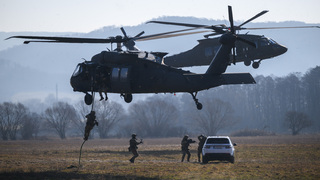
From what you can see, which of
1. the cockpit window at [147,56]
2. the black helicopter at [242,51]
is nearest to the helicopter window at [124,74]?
the cockpit window at [147,56]

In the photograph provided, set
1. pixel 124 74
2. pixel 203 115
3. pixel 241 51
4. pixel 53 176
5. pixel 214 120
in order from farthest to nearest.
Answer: pixel 203 115 → pixel 214 120 → pixel 241 51 → pixel 124 74 → pixel 53 176

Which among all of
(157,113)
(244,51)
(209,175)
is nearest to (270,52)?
(244,51)

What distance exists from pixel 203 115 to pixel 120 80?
99.7 meters

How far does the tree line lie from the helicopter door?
69.4 metres

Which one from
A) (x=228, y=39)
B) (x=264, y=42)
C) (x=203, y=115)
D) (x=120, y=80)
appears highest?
(x=264, y=42)

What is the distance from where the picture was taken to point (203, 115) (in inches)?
4948

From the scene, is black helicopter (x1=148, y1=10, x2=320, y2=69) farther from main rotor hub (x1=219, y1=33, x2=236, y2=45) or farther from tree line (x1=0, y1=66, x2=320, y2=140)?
tree line (x1=0, y1=66, x2=320, y2=140)

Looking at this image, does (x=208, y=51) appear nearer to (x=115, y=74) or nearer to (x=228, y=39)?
(x=228, y=39)

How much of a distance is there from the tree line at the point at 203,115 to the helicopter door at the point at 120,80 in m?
69.4

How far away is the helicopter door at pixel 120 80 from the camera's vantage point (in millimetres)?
27152

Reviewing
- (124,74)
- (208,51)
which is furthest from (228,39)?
(208,51)

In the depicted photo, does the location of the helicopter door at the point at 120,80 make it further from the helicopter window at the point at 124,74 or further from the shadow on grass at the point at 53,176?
the shadow on grass at the point at 53,176

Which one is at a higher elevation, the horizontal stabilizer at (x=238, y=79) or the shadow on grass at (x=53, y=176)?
the horizontal stabilizer at (x=238, y=79)

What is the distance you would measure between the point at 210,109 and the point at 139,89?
7872cm
